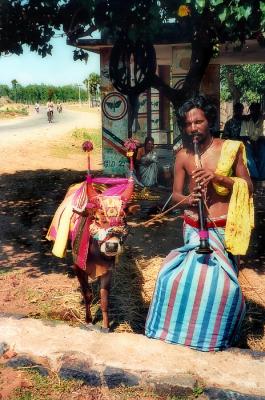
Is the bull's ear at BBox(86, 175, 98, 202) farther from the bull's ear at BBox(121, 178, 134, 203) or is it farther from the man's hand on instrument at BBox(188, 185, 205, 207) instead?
the man's hand on instrument at BBox(188, 185, 205, 207)

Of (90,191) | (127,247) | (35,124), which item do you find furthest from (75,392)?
(35,124)

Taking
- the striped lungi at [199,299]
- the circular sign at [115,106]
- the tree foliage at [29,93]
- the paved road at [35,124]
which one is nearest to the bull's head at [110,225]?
the striped lungi at [199,299]

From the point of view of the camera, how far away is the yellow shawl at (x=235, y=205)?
14.7ft

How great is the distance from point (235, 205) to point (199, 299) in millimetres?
932

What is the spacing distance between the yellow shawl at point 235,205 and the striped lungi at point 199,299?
0.39ft

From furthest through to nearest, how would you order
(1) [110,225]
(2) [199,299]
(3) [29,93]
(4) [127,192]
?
(3) [29,93] < (4) [127,192] < (2) [199,299] < (1) [110,225]

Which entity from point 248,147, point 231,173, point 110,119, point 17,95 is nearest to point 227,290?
point 231,173

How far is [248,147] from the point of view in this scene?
11695 millimetres

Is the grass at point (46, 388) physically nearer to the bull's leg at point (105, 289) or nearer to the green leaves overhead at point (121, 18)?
the bull's leg at point (105, 289)

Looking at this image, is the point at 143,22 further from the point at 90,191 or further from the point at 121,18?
the point at 90,191

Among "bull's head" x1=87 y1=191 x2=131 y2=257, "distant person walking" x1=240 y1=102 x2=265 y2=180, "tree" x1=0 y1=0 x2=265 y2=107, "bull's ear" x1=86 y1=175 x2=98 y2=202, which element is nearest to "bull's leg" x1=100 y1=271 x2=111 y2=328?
"bull's head" x1=87 y1=191 x2=131 y2=257

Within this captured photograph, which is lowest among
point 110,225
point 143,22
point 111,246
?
point 111,246

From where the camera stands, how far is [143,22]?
7203 millimetres

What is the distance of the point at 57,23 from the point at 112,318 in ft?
19.7
